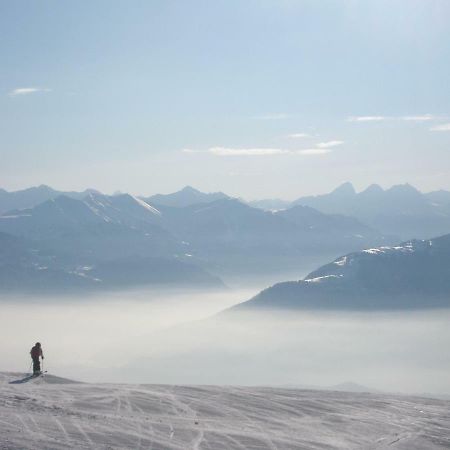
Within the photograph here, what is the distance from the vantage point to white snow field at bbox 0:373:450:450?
26094 millimetres

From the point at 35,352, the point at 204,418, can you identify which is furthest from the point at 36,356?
the point at 204,418

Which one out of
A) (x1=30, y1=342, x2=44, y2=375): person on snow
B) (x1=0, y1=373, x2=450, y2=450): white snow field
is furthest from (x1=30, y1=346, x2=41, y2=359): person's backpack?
(x1=0, y1=373, x2=450, y2=450): white snow field

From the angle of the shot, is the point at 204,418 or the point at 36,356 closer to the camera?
the point at 204,418

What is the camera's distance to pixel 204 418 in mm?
30969

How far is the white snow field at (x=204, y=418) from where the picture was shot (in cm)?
2609

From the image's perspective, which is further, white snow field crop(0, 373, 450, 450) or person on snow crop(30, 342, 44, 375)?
person on snow crop(30, 342, 44, 375)

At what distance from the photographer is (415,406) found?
38094 millimetres

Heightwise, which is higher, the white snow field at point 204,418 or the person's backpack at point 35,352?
the person's backpack at point 35,352

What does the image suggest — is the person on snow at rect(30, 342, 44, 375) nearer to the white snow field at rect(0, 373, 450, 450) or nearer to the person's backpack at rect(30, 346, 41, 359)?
the person's backpack at rect(30, 346, 41, 359)

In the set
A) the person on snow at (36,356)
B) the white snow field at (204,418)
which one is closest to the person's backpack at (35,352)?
the person on snow at (36,356)

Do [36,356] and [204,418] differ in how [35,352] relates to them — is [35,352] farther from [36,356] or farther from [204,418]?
[204,418]

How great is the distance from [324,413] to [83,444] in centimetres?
1443

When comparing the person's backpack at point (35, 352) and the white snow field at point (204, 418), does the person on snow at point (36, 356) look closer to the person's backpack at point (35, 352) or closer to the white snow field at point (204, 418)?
the person's backpack at point (35, 352)

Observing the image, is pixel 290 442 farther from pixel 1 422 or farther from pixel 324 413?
pixel 1 422
